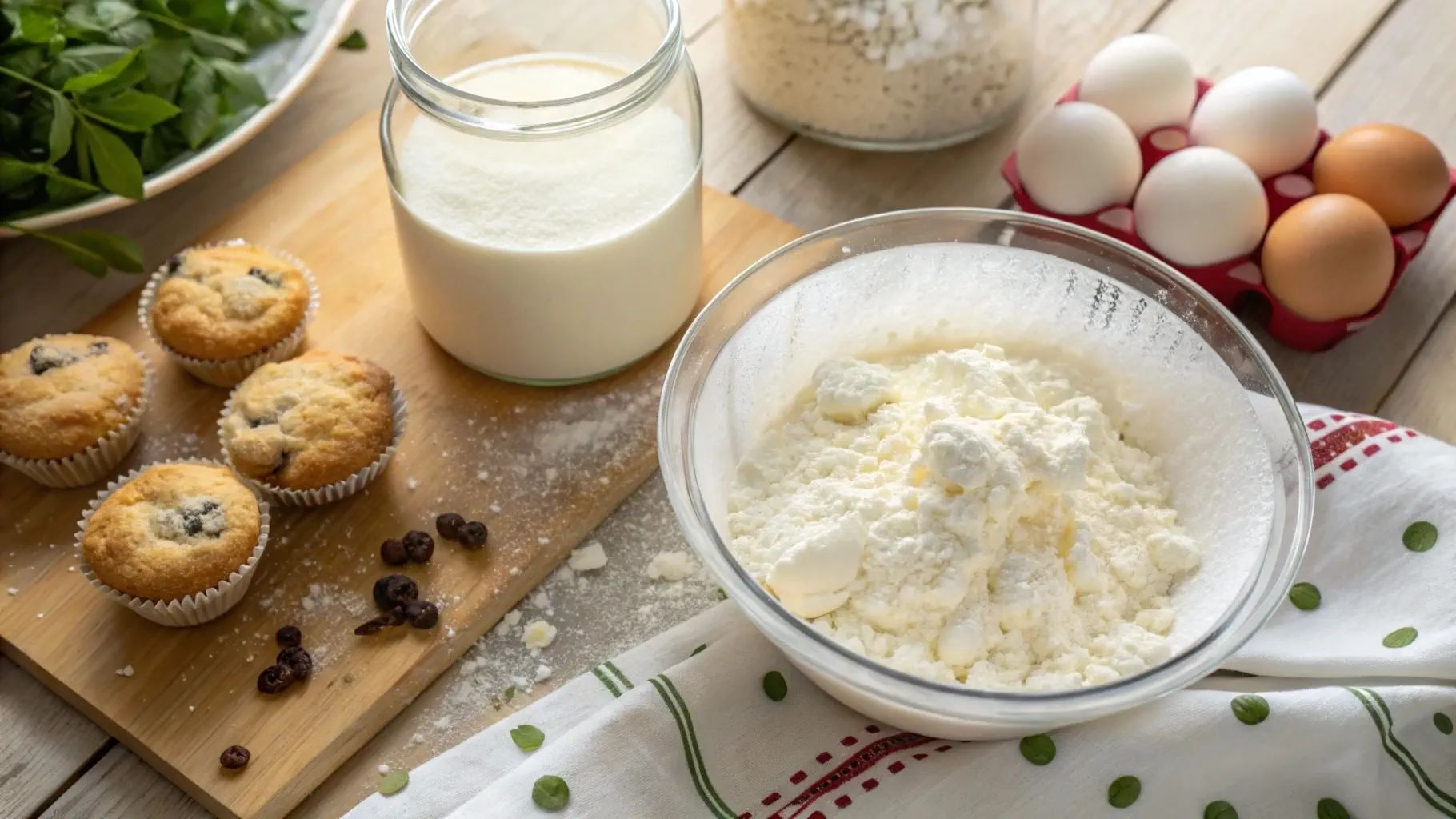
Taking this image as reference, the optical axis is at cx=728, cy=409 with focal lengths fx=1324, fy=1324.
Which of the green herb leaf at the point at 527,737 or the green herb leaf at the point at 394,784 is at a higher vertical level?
the green herb leaf at the point at 527,737

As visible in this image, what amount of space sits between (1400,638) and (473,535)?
3.61 feet

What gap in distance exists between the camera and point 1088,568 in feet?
4.45

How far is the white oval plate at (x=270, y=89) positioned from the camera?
5.97ft

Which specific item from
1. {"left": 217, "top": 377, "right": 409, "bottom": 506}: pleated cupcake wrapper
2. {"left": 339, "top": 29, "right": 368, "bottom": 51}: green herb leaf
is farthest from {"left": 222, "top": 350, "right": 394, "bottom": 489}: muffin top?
{"left": 339, "top": 29, "right": 368, "bottom": 51}: green herb leaf

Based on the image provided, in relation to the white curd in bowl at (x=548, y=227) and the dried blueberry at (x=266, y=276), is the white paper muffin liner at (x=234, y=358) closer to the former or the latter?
the dried blueberry at (x=266, y=276)

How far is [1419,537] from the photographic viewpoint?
5.17 ft

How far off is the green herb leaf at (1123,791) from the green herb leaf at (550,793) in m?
0.57

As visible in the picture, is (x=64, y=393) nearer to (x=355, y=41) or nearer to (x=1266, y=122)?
(x=355, y=41)

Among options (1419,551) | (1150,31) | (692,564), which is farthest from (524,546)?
(1150,31)

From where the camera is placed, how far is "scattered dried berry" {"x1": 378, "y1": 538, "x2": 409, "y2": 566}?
5.43 feet

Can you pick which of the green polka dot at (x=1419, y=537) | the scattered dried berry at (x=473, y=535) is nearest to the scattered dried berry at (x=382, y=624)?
the scattered dried berry at (x=473, y=535)

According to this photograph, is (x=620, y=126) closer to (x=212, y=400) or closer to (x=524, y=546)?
(x=524, y=546)

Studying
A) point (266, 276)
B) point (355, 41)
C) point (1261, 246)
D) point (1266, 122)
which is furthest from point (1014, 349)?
point (355, 41)

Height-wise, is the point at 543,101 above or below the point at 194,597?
above
